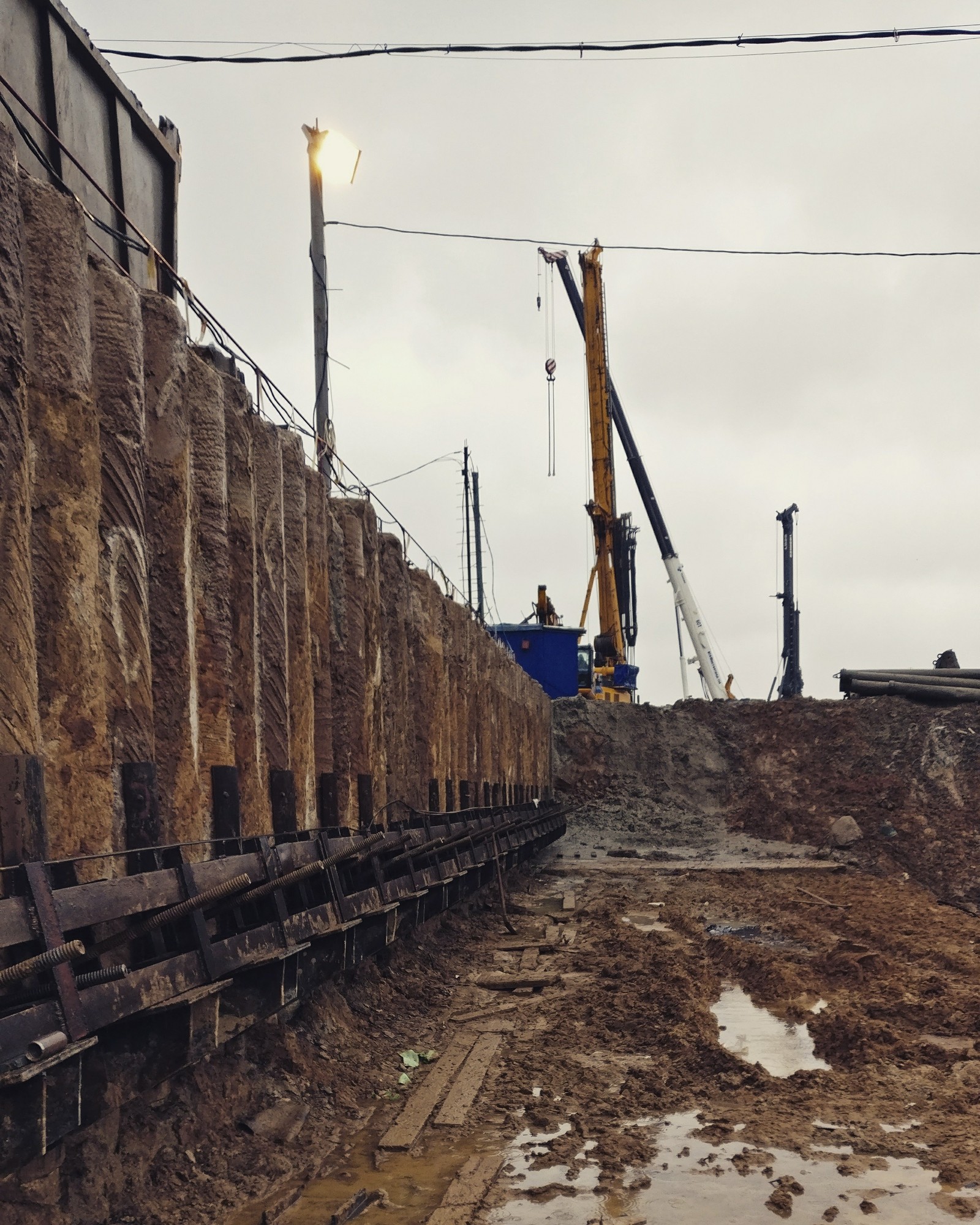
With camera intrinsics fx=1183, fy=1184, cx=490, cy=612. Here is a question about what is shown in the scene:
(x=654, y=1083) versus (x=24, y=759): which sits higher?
(x=24, y=759)

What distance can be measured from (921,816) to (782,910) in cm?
1253

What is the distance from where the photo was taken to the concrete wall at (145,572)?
5.05 m

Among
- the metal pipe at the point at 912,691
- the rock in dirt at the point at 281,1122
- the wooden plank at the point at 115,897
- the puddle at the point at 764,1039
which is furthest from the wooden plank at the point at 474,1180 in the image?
the metal pipe at the point at 912,691

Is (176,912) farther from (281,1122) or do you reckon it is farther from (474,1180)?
(474,1180)

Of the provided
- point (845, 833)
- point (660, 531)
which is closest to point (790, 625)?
point (660, 531)

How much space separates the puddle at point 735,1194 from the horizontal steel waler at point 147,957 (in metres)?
1.55

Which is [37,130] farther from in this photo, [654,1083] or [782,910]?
[782,910]

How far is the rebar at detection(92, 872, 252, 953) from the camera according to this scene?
4.69m

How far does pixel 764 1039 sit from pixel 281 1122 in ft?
12.5

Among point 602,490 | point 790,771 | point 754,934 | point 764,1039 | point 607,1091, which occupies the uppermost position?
point 602,490

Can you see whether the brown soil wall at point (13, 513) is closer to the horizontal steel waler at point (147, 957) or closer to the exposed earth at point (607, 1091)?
the horizontal steel waler at point (147, 957)

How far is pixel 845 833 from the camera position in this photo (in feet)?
83.7

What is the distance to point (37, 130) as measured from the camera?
888 centimetres

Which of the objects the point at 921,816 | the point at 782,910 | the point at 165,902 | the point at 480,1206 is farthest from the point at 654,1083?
the point at 921,816
